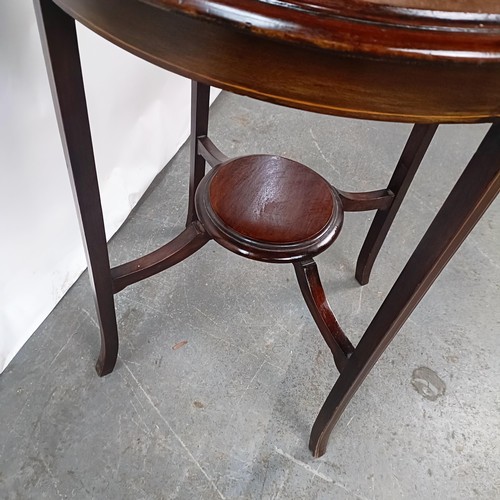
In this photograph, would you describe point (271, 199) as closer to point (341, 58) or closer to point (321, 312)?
point (321, 312)

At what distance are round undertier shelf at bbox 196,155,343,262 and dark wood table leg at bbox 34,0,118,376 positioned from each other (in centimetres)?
16

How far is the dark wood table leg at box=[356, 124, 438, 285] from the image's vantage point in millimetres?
735

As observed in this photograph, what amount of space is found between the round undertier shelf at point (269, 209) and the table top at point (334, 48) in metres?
0.36

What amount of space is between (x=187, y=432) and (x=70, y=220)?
38cm

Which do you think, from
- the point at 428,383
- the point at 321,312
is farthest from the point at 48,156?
the point at 428,383

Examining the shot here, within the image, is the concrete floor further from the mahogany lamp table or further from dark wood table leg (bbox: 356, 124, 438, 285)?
the mahogany lamp table

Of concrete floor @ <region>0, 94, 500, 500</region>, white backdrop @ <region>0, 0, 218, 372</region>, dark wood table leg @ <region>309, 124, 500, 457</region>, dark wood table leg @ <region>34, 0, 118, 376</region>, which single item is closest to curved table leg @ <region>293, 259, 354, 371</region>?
dark wood table leg @ <region>309, 124, 500, 457</region>

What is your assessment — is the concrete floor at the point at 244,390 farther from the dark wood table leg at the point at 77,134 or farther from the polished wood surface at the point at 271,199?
the polished wood surface at the point at 271,199

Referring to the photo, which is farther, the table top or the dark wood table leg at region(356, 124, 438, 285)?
the dark wood table leg at region(356, 124, 438, 285)

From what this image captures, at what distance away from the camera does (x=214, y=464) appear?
721 mm

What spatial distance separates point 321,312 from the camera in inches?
28.8

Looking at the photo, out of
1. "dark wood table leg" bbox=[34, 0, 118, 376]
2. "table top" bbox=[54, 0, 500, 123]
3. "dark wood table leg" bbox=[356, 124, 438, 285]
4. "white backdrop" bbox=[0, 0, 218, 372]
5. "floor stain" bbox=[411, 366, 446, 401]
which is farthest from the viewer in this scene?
"floor stain" bbox=[411, 366, 446, 401]

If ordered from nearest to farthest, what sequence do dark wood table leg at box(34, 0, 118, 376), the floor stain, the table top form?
1. the table top
2. dark wood table leg at box(34, 0, 118, 376)
3. the floor stain

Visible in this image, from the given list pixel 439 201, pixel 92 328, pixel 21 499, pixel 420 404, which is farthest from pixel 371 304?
pixel 21 499
